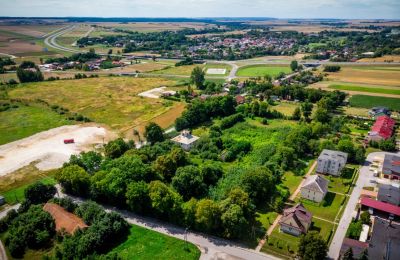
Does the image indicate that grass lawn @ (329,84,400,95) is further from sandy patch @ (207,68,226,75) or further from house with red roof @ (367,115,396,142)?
sandy patch @ (207,68,226,75)

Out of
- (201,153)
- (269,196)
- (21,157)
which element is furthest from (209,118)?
(21,157)

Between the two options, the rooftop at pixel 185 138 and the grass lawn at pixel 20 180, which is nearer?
the grass lawn at pixel 20 180

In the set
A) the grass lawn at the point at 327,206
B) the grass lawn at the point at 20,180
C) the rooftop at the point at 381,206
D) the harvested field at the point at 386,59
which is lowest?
the grass lawn at the point at 20,180

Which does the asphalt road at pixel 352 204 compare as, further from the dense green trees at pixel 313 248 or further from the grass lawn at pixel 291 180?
the grass lawn at pixel 291 180

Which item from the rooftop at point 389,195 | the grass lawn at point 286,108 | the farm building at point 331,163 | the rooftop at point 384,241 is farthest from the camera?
the grass lawn at point 286,108

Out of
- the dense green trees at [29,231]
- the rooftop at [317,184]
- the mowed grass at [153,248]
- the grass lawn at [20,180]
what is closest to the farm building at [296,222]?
the rooftop at [317,184]

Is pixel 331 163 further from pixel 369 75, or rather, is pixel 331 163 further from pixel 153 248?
pixel 369 75
